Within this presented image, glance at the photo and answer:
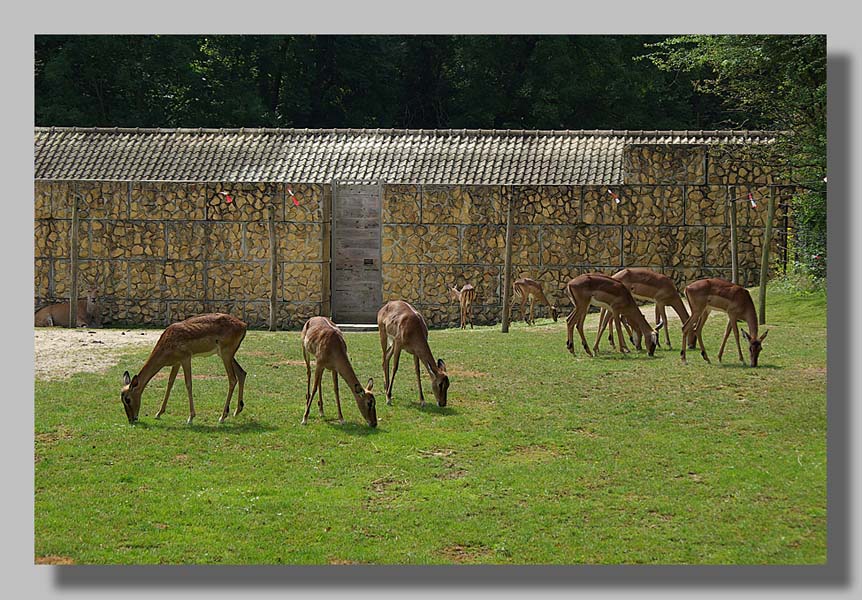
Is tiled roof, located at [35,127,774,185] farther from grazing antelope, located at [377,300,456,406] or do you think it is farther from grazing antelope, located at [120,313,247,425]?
grazing antelope, located at [120,313,247,425]

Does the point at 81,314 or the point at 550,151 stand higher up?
the point at 550,151

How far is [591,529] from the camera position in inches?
393

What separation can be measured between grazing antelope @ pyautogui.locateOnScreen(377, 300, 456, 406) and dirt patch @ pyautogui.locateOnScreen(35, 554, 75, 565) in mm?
5751

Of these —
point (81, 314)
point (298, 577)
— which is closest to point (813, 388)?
point (298, 577)

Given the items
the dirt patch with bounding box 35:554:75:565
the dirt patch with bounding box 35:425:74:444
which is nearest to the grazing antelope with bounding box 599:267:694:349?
the dirt patch with bounding box 35:425:74:444

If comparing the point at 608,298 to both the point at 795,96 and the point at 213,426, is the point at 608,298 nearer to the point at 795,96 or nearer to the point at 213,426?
the point at 795,96

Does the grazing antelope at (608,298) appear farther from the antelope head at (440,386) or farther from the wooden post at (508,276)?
the antelope head at (440,386)

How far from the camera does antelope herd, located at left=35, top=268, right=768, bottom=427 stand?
13070mm

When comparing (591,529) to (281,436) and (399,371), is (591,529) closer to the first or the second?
(281,436)

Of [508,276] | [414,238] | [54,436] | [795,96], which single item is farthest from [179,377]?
[795,96]

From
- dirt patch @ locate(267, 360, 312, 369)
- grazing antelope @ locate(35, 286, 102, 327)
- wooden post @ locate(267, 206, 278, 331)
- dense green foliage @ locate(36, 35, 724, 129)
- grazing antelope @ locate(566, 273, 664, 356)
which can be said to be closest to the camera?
dirt patch @ locate(267, 360, 312, 369)

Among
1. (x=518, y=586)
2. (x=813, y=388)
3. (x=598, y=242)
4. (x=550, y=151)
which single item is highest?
(x=550, y=151)

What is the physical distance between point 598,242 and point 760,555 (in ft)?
52.8

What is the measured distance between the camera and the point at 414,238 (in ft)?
82.3
